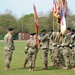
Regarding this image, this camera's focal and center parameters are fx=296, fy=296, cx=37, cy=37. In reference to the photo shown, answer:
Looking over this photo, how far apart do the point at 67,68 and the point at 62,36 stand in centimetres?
169

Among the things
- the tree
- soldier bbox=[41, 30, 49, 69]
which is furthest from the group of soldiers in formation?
the tree

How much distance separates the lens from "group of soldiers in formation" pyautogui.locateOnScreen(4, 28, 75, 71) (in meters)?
14.1

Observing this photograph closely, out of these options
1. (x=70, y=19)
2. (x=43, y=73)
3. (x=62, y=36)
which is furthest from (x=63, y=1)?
(x=70, y=19)

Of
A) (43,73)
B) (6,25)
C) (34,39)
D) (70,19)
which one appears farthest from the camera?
(6,25)

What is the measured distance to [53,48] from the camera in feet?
51.4

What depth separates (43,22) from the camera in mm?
81938

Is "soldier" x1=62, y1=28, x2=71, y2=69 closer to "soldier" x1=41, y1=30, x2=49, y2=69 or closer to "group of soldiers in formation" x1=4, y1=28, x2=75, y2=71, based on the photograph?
"group of soldiers in formation" x1=4, y1=28, x2=75, y2=71

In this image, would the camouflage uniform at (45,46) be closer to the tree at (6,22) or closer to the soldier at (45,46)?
the soldier at (45,46)

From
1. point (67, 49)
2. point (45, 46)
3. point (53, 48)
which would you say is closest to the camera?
point (67, 49)

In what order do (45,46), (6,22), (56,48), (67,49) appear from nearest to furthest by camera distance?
(67,49) < (45,46) < (56,48) < (6,22)

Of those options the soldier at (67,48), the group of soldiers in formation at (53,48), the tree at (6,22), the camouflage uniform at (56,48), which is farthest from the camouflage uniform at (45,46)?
the tree at (6,22)

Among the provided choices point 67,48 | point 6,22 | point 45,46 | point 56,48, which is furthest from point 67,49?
point 6,22

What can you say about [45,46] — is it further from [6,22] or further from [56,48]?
[6,22]

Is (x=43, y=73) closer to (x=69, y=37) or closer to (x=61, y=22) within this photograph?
(x=69, y=37)
